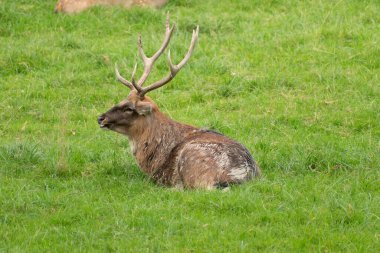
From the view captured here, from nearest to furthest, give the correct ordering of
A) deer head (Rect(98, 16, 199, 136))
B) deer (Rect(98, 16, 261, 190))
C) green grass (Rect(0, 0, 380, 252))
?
green grass (Rect(0, 0, 380, 252)) < deer (Rect(98, 16, 261, 190)) < deer head (Rect(98, 16, 199, 136))

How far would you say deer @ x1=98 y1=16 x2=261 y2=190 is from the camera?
890cm

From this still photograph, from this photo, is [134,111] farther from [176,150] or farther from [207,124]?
[207,124]

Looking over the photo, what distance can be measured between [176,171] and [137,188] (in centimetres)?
53

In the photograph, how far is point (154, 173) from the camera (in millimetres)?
9539

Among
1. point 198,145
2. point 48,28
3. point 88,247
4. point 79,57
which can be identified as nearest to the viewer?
point 88,247

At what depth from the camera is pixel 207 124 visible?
11.2 m

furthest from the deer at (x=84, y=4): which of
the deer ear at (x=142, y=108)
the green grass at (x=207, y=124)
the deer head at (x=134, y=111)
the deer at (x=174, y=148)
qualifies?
the deer ear at (x=142, y=108)

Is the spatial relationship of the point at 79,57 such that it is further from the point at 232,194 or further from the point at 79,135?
the point at 232,194

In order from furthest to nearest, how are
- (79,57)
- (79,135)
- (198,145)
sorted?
1. (79,57)
2. (79,135)
3. (198,145)

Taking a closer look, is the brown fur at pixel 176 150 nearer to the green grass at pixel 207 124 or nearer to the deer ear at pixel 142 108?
the deer ear at pixel 142 108

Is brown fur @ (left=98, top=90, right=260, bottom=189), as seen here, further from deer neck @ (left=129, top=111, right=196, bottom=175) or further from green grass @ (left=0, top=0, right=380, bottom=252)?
green grass @ (left=0, top=0, right=380, bottom=252)

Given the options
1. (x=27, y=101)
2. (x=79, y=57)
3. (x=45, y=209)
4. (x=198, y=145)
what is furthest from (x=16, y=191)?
(x=79, y=57)

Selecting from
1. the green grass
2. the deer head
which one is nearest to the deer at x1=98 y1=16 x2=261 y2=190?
the deer head

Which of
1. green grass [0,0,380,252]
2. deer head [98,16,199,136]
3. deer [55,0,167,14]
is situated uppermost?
deer [55,0,167,14]
